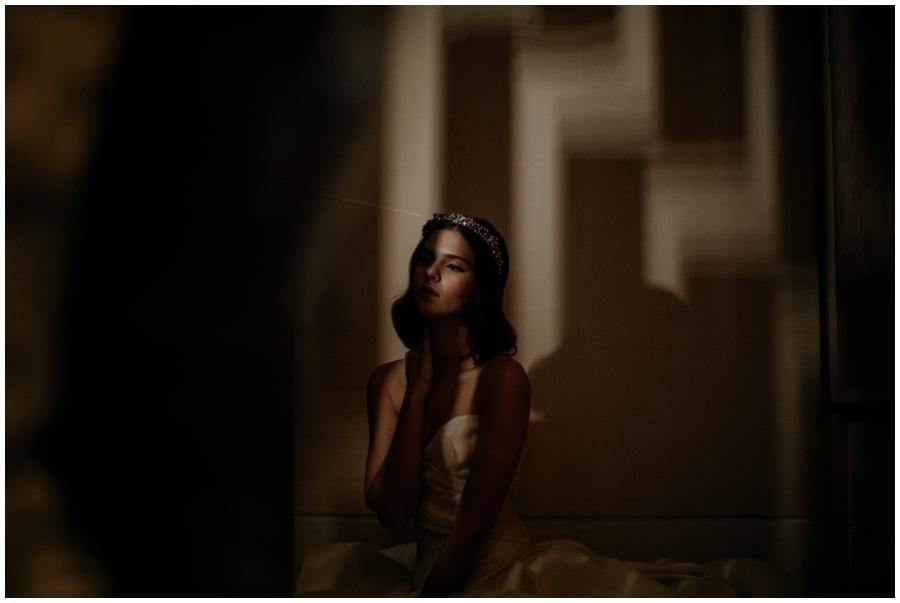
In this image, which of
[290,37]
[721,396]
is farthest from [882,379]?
[290,37]

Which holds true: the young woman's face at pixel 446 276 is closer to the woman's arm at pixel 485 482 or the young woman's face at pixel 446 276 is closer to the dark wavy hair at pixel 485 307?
the dark wavy hair at pixel 485 307

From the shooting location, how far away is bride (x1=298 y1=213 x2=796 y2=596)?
178 cm

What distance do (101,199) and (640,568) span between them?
180cm

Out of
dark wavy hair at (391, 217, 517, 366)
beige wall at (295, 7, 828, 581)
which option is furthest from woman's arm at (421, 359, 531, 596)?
beige wall at (295, 7, 828, 581)

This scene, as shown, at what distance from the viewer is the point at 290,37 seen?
235 centimetres

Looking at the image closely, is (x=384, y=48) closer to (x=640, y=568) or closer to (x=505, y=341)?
(x=505, y=341)

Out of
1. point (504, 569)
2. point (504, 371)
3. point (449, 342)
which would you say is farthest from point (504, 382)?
point (504, 569)

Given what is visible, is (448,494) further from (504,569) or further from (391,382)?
(391,382)

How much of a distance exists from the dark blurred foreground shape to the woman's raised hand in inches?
19.2

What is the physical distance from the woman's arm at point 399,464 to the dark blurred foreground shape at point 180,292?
0.40 meters

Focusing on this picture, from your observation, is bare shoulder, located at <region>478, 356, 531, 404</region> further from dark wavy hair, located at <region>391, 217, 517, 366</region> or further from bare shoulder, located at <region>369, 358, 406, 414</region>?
bare shoulder, located at <region>369, 358, 406, 414</region>

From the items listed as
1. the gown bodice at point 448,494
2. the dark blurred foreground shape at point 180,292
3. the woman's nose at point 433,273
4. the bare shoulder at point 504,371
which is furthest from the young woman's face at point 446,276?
the dark blurred foreground shape at point 180,292

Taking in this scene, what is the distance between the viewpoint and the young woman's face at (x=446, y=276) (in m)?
1.92

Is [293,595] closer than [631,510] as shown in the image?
Yes
